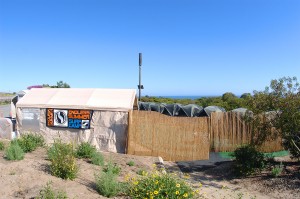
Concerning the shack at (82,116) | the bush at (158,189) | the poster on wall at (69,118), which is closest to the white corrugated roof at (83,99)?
the shack at (82,116)

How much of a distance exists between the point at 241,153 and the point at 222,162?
7.41ft

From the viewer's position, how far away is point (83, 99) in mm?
13188

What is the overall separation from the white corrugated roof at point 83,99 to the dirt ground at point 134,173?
285cm

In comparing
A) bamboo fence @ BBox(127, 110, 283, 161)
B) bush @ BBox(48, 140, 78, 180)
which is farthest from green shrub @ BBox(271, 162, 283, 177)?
bush @ BBox(48, 140, 78, 180)

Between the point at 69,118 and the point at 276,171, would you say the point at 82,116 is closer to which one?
the point at 69,118

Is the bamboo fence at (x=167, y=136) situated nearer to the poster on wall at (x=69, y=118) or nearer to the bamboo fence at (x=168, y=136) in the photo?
the bamboo fence at (x=168, y=136)

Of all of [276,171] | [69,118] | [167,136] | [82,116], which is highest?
[82,116]

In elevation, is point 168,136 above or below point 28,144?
below

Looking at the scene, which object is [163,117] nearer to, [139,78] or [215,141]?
[215,141]

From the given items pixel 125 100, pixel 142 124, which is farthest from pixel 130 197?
pixel 125 100

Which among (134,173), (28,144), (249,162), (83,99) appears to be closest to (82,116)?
(83,99)

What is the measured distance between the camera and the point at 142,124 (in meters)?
12.1

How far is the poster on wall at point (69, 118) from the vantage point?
12.7 metres

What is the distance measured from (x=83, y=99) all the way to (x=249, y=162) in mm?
7583
